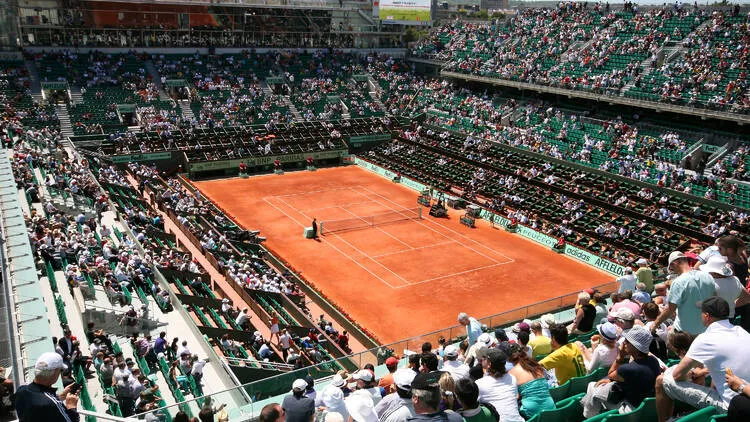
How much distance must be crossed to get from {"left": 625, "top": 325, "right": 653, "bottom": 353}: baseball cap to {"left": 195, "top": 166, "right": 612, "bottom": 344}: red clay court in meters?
18.3

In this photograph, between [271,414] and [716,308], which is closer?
[716,308]

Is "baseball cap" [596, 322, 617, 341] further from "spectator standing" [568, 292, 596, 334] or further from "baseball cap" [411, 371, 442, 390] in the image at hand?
"spectator standing" [568, 292, 596, 334]

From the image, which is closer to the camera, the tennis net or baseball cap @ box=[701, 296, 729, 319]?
baseball cap @ box=[701, 296, 729, 319]

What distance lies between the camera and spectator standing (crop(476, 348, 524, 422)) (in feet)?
24.4

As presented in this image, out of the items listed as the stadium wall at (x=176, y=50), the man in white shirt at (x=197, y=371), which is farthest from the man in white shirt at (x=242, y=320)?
the stadium wall at (x=176, y=50)

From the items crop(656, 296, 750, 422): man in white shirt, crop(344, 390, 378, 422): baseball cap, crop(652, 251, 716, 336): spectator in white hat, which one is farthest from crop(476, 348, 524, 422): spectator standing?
crop(652, 251, 716, 336): spectator in white hat

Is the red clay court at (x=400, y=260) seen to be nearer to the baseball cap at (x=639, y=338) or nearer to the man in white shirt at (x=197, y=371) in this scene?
the man in white shirt at (x=197, y=371)

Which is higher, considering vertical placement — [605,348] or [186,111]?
[605,348]

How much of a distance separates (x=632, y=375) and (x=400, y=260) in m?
27.1

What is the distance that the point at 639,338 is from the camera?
7.39 m

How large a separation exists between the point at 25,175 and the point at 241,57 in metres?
39.3

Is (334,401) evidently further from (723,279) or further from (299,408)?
(723,279)

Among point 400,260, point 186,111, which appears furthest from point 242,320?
point 186,111

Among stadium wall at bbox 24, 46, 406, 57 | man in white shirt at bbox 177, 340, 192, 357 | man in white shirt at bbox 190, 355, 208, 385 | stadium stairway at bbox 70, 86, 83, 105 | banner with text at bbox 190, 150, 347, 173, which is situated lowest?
banner with text at bbox 190, 150, 347, 173
